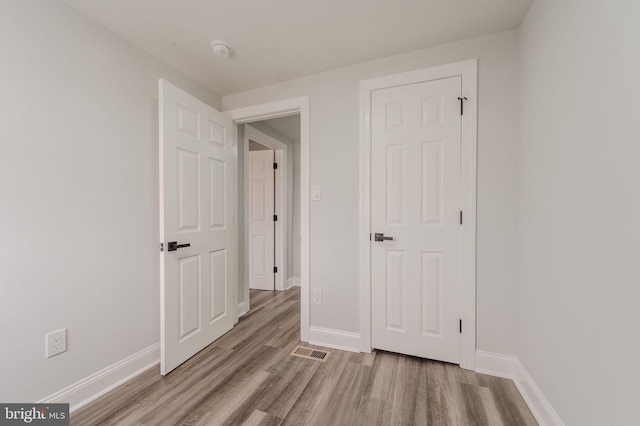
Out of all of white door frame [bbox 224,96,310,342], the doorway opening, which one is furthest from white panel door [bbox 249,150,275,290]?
white door frame [bbox 224,96,310,342]

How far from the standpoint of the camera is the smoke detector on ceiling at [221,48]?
5.91ft

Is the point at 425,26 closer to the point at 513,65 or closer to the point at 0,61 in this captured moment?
the point at 513,65

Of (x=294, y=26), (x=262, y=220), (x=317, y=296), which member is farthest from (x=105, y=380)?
(x=294, y=26)

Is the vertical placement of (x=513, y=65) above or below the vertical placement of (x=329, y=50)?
below

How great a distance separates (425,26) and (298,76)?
41.8 inches

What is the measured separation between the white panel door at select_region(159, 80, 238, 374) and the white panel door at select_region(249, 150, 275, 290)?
4.15 feet

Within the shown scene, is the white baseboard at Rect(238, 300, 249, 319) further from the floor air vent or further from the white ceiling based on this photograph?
the white ceiling

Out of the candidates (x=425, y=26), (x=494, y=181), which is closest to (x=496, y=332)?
(x=494, y=181)

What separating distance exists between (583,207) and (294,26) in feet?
6.02

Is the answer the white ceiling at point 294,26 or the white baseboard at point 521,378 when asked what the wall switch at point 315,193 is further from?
the white baseboard at point 521,378

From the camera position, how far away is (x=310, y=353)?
2.06 meters

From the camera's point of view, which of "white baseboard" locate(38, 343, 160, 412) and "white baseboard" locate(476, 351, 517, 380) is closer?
"white baseboard" locate(38, 343, 160, 412)

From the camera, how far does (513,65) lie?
1.69 meters

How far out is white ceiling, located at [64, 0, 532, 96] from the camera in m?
1.49
